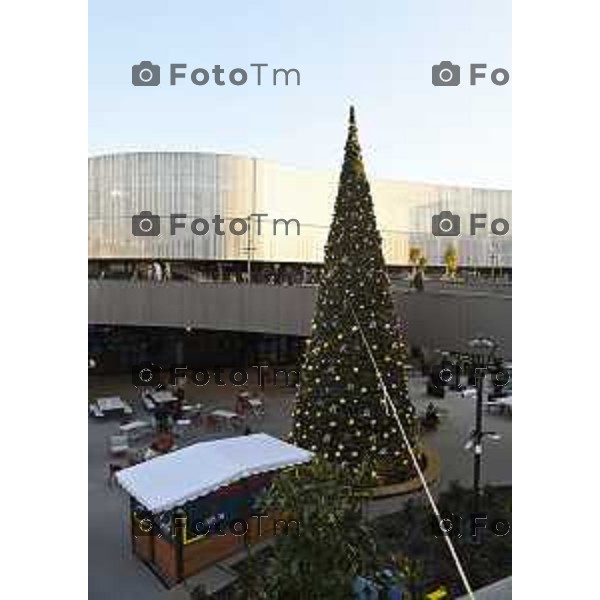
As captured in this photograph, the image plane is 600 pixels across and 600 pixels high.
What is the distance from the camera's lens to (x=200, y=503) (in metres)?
6.02

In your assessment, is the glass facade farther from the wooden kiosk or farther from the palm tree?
the wooden kiosk

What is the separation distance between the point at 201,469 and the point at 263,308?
18.4 feet

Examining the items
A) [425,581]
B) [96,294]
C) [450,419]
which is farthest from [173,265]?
[425,581]

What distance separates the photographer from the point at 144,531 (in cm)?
600

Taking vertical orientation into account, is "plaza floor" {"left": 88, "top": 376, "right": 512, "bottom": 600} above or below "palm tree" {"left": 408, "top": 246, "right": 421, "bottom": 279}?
below

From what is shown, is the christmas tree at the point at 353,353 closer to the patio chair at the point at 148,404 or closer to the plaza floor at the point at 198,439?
the plaza floor at the point at 198,439

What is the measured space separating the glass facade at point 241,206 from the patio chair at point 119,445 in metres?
4.98

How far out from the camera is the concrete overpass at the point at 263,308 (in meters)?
8.72

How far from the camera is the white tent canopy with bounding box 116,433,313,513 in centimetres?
564

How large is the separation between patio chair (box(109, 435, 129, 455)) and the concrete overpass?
6.44 ft

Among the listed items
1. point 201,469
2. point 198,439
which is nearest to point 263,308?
point 198,439

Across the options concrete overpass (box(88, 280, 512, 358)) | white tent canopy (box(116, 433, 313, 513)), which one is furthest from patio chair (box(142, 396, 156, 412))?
white tent canopy (box(116, 433, 313, 513))
